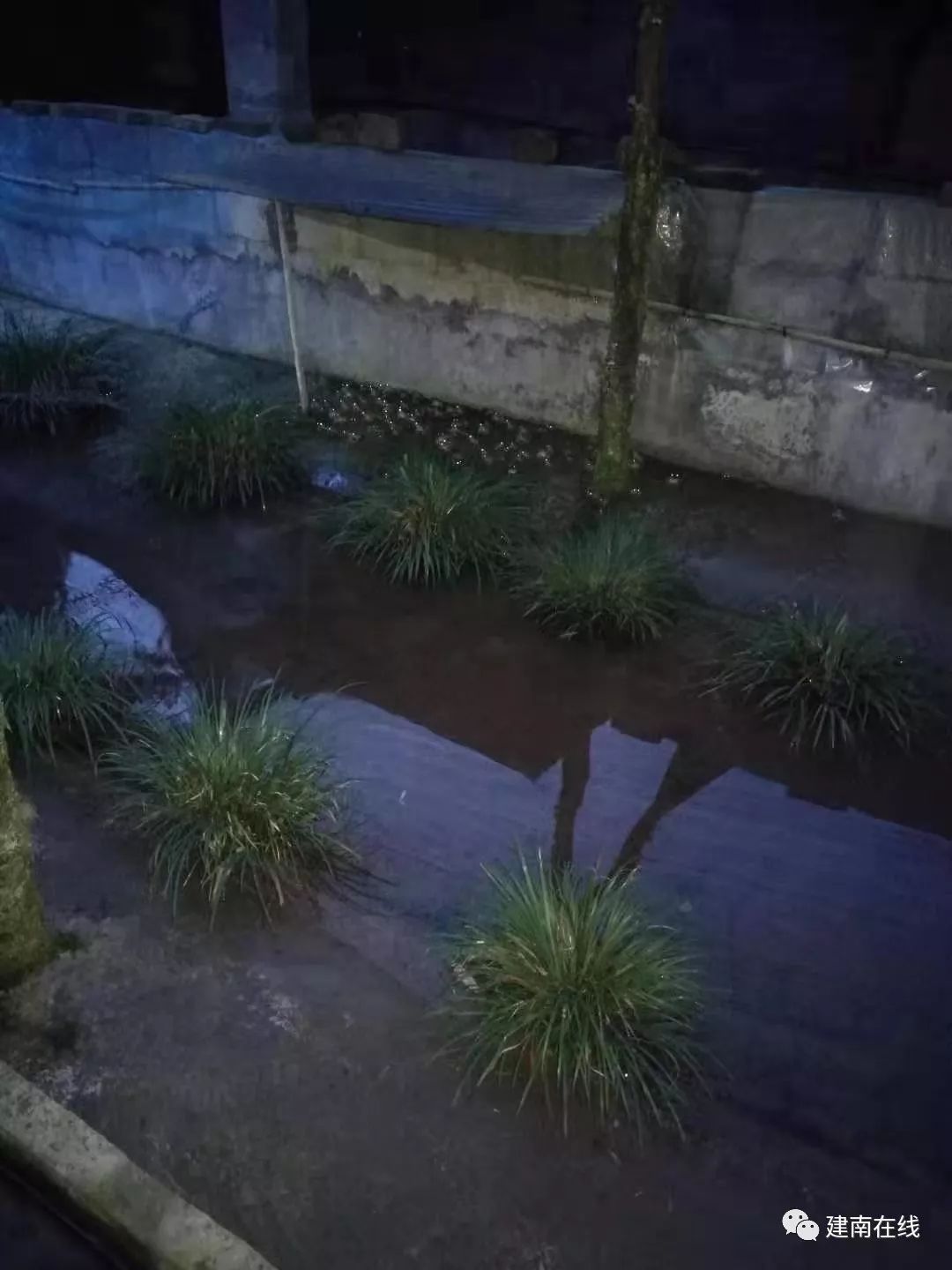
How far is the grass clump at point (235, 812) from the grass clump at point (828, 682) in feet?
6.94

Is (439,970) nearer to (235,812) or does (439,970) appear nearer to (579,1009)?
(579,1009)

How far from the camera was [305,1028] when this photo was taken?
3.60 meters

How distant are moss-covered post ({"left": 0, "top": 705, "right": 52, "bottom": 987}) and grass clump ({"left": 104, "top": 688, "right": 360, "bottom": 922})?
0.52 meters

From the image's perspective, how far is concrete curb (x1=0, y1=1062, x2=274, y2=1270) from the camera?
109 inches

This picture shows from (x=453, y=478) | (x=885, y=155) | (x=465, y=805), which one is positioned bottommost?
(x=465, y=805)

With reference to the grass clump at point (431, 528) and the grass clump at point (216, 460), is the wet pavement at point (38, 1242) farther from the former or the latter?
the grass clump at point (216, 460)

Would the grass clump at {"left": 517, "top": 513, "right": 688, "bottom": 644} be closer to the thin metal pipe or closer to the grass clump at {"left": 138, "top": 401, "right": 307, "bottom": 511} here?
the grass clump at {"left": 138, "top": 401, "right": 307, "bottom": 511}

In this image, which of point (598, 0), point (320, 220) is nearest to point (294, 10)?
point (320, 220)

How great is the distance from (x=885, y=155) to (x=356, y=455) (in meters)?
4.23

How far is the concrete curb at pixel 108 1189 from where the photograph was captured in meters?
2.76

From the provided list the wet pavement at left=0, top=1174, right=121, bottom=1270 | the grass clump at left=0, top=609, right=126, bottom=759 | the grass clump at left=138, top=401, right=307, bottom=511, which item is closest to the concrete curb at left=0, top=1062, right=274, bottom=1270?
the wet pavement at left=0, top=1174, right=121, bottom=1270

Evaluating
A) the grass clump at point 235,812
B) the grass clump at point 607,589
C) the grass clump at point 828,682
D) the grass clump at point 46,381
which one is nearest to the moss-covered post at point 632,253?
the grass clump at point 607,589

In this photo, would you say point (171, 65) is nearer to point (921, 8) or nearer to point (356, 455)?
point (356, 455)

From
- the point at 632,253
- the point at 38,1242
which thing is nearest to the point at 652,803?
the point at 38,1242
